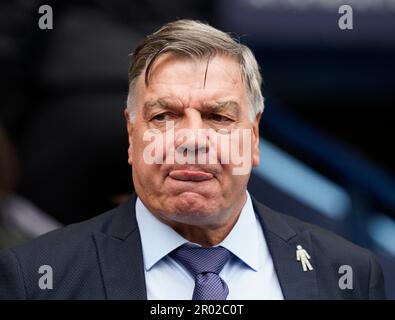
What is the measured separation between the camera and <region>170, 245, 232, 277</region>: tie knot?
2.82 meters

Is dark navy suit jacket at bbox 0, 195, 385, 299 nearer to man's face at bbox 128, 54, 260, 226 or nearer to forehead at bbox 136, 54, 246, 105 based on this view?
man's face at bbox 128, 54, 260, 226

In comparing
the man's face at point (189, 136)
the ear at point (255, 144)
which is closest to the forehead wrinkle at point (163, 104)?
the man's face at point (189, 136)

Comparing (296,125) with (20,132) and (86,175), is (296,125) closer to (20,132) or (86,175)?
(86,175)

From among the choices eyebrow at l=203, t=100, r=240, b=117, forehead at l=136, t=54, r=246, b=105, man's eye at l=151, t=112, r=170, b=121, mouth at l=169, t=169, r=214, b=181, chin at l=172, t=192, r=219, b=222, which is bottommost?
chin at l=172, t=192, r=219, b=222

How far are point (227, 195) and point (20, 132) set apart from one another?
5.43ft

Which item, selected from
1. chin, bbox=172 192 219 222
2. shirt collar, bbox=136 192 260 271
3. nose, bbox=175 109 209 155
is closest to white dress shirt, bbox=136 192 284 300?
shirt collar, bbox=136 192 260 271

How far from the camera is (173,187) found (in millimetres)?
2740

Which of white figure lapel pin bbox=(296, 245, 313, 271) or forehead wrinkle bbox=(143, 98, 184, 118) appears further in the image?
white figure lapel pin bbox=(296, 245, 313, 271)

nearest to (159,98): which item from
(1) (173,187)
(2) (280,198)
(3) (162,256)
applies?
(1) (173,187)

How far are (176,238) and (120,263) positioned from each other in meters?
0.20

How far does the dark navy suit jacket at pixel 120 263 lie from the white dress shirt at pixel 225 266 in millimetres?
35

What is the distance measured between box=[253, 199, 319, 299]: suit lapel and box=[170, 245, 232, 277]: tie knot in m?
0.18

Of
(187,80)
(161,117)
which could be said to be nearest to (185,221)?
(161,117)

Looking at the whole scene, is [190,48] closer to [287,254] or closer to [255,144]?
[255,144]
